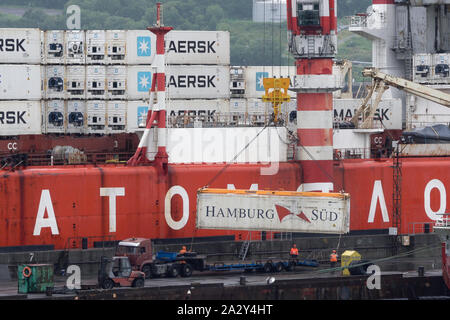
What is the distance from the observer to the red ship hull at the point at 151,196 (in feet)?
188

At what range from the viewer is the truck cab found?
176 feet

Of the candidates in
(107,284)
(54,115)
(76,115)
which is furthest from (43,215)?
(76,115)

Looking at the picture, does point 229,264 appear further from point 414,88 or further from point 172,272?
point 414,88

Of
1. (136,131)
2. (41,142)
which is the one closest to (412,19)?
(136,131)

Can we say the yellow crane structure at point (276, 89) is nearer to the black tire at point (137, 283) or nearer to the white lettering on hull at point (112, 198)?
the white lettering on hull at point (112, 198)

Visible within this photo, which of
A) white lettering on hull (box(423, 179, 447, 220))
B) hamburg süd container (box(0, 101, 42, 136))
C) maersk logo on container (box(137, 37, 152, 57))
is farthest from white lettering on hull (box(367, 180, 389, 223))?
hamburg süd container (box(0, 101, 42, 136))

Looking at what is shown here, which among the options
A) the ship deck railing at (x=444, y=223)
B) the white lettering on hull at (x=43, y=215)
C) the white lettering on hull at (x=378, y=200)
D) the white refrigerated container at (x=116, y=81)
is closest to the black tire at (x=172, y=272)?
the white lettering on hull at (x=43, y=215)

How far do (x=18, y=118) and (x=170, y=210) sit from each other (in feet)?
39.0

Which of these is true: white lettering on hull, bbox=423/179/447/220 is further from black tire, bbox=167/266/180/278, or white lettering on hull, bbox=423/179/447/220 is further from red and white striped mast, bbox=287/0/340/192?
black tire, bbox=167/266/180/278

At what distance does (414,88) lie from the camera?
2662 inches

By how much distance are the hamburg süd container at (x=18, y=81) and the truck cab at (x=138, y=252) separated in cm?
1566

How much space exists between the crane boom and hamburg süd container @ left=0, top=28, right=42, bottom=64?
59.6 ft

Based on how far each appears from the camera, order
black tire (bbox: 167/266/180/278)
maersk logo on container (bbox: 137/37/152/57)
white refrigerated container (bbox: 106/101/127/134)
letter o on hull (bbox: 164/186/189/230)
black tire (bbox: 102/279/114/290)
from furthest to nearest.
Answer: white refrigerated container (bbox: 106/101/127/134), maersk logo on container (bbox: 137/37/152/57), letter o on hull (bbox: 164/186/189/230), black tire (bbox: 167/266/180/278), black tire (bbox: 102/279/114/290)

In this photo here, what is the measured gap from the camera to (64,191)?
5788 cm
